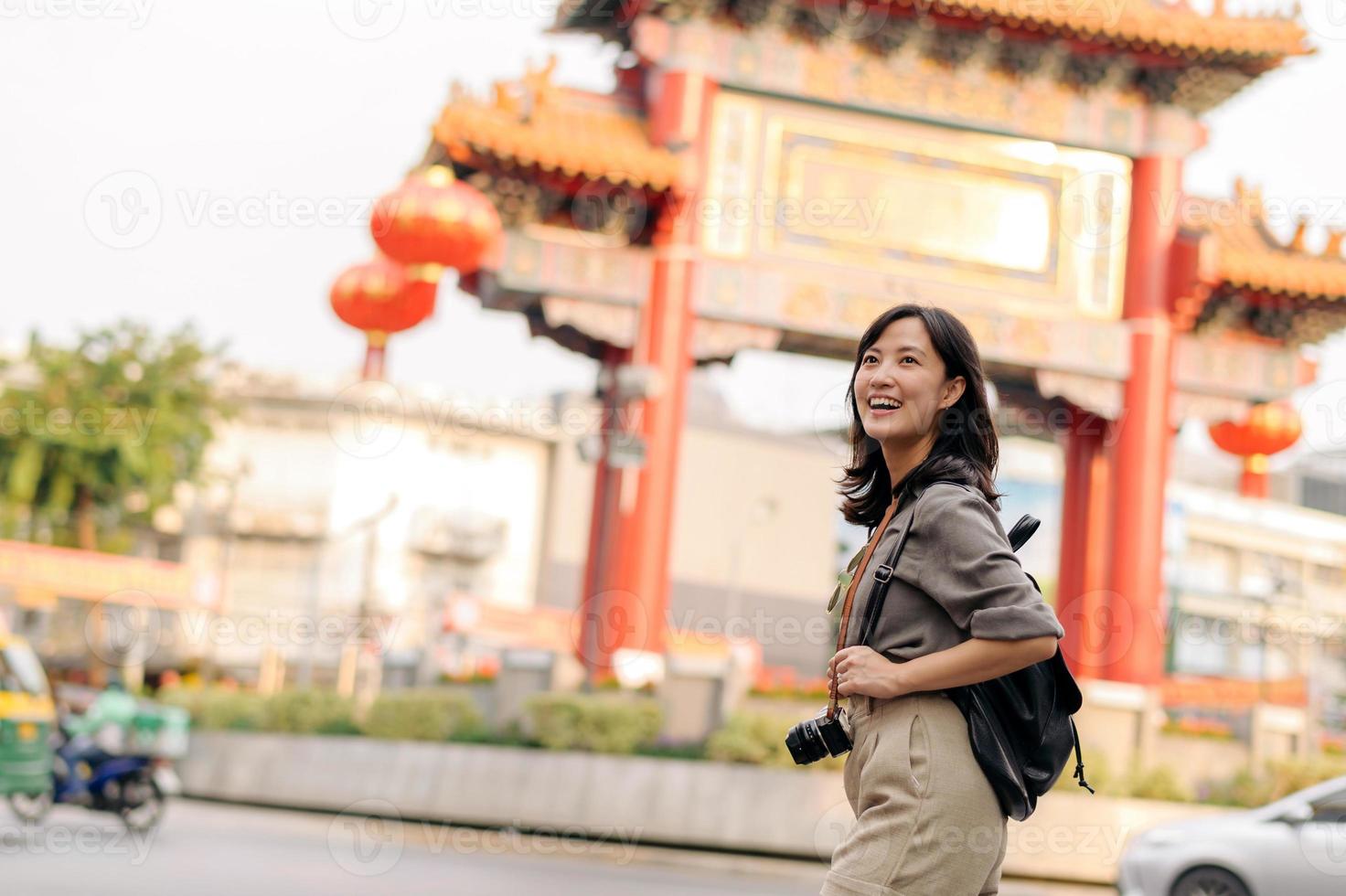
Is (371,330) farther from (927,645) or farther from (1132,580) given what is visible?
(927,645)

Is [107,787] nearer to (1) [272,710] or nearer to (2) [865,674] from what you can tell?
(1) [272,710]

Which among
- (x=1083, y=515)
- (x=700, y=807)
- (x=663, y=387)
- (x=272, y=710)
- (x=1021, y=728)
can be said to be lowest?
(x=700, y=807)

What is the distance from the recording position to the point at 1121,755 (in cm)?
1355

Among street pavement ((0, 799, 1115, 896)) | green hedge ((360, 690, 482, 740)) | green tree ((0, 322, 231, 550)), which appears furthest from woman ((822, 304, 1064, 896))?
green tree ((0, 322, 231, 550))

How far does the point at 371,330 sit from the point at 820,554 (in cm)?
2971

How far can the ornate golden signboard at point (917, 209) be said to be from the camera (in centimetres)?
1419

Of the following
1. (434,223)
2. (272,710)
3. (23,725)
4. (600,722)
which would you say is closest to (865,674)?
(23,725)

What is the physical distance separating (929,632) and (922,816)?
28 cm

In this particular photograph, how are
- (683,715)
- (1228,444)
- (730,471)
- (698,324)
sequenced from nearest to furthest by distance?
(683,715) < (698,324) < (1228,444) < (730,471)

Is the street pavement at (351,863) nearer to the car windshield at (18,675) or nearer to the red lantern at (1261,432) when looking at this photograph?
the car windshield at (18,675)

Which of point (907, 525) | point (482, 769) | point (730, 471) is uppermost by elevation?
point (730, 471)

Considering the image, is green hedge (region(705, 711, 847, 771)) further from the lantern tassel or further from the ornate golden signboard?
the lantern tassel

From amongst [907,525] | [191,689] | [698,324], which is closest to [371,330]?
[698,324]

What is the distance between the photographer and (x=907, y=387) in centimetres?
267
